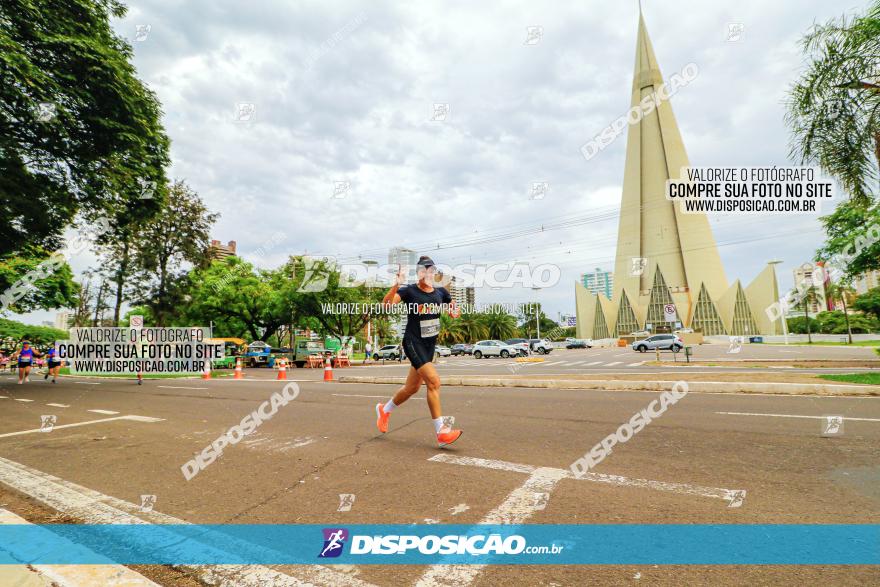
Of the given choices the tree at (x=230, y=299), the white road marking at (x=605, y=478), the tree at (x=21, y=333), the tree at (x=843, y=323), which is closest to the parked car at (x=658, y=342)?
the tree at (x=230, y=299)

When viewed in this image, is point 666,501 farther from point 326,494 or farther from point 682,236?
point 682,236

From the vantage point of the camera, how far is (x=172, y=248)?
33375 mm

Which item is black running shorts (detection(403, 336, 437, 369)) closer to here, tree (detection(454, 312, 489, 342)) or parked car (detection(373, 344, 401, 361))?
parked car (detection(373, 344, 401, 361))

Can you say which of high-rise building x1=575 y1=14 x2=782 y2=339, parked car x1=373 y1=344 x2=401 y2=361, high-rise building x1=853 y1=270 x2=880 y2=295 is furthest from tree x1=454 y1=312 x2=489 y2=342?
high-rise building x1=853 y1=270 x2=880 y2=295

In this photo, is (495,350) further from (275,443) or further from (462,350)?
(275,443)

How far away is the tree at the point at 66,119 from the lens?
11.2 m

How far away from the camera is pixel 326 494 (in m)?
3.45

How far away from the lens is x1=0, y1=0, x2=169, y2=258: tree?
11238mm

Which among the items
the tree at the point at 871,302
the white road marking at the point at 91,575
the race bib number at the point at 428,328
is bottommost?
the white road marking at the point at 91,575

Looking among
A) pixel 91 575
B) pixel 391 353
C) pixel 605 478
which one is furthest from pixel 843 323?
pixel 91 575

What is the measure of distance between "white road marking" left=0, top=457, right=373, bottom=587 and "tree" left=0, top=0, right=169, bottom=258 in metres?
10.9

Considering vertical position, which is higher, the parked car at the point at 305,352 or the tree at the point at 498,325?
the tree at the point at 498,325

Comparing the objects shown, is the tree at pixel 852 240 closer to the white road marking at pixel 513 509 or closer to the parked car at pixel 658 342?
the white road marking at pixel 513 509

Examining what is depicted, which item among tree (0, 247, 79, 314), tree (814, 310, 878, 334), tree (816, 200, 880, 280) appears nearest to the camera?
tree (816, 200, 880, 280)
